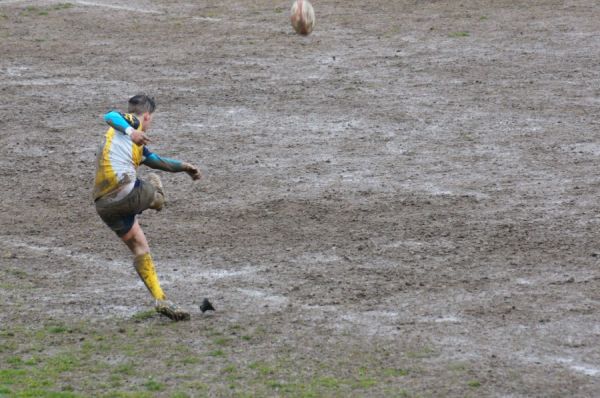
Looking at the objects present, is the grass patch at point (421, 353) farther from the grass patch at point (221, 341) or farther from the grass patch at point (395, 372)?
the grass patch at point (221, 341)

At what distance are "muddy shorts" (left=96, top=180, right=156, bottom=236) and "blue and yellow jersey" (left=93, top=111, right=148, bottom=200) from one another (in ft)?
0.30

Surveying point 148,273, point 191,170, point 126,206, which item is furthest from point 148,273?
point 191,170

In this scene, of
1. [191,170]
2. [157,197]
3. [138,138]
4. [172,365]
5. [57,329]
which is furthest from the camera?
[191,170]

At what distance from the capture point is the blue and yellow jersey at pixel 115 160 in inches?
406

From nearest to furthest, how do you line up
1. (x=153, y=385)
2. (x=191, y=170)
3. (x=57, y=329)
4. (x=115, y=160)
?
(x=153, y=385)
(x=57, y=329)
(x=115, y=160)
(x=191, y=170)

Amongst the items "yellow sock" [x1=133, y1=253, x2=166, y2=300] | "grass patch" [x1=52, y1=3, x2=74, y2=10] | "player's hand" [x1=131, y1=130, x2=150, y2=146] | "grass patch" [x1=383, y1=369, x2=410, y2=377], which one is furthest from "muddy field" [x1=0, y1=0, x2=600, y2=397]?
"player's hand" [x1=131, y1=130, x2=150, y2=146]

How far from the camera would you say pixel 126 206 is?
406 inches

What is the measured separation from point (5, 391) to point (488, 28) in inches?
580

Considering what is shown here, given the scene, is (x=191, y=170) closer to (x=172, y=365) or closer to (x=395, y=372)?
(x=172, y=365)

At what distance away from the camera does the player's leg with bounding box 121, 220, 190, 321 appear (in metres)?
10.0

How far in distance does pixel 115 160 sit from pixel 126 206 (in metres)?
0.41

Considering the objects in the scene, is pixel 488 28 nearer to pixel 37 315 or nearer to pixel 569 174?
pixel 569 174

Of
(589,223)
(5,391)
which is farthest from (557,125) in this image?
(5,391)

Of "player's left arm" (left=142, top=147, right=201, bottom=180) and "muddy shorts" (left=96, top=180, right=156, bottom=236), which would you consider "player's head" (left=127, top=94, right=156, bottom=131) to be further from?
"muddy shorts" (left=96, top=180, right=156, bottom=236)
